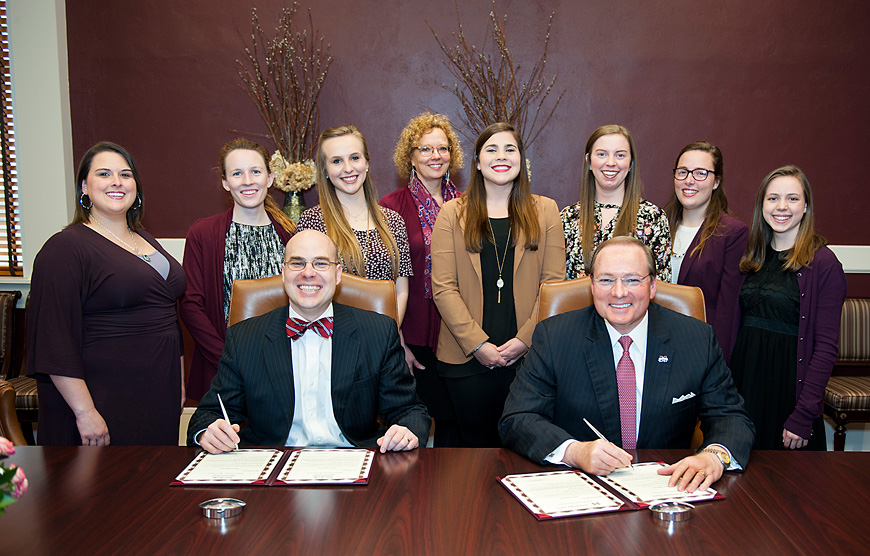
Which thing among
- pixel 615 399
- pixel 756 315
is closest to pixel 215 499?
pixel 615 399

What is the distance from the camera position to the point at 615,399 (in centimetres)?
198

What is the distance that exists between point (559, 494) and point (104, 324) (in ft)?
6.36

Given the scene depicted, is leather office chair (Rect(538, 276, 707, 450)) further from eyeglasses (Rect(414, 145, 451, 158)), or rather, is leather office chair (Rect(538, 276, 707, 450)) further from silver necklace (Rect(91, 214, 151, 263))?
silver necklace (Rect(91, 214, 151, 263))

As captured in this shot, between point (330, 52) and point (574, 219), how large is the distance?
2.46m

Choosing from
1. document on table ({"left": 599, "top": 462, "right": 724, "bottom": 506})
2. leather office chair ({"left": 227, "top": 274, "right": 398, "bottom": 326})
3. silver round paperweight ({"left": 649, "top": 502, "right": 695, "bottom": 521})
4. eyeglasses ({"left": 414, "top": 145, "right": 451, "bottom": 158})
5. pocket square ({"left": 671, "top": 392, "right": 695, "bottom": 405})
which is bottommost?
document on table ({"left": 599, "top": 462, "right": 724, "bottom": 506})

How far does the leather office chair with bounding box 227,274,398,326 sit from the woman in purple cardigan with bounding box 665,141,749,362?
153 cm

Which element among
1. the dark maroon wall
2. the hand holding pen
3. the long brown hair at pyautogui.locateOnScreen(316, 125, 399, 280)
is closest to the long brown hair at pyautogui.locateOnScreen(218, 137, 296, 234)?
the long brown hair at pyautogui.locateOnScreen(316, 125, 399, 280)

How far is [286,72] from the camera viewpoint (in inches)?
179

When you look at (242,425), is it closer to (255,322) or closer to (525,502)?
(255,322)

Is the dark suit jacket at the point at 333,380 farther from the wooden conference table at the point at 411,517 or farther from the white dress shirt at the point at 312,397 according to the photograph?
the wooden conference table at the point at 411,517

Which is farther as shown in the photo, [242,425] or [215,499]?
[242,425]

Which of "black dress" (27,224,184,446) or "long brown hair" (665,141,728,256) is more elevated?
"long brown hair" (665,141,728,256)

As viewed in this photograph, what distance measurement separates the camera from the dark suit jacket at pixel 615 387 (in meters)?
1.98

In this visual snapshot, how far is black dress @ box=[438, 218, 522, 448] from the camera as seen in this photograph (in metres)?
2.84
